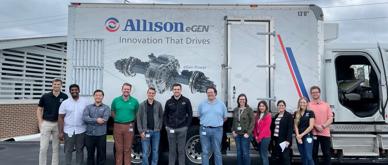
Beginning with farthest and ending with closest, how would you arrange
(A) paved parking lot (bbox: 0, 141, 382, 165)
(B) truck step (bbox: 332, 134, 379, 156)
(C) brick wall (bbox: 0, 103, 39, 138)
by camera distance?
(C) brick wall (bbox: 0, 103, 39, 138) < (A) paved parking lot (bbox: 0, 141, 382, 165) < (B) truck step (bbox: 332, 134, 379, 156)

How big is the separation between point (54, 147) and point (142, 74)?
7.46 feet

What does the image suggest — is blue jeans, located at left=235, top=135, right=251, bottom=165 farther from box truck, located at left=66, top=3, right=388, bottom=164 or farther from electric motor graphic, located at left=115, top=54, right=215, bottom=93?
electric motor graphic, located at left=115, top=54, right=215, bottom=93

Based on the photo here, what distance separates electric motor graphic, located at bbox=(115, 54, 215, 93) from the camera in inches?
309

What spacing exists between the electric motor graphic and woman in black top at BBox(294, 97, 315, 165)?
1896 millimetres

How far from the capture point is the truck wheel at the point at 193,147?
8117 millimetres

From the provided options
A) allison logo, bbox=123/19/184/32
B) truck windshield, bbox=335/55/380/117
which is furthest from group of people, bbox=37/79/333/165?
allison logo, bbox=123/19/184/32

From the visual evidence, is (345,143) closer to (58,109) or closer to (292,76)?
(292,76)

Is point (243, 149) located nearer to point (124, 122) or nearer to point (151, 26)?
point (124, 122)

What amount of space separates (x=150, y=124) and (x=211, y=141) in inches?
48.9

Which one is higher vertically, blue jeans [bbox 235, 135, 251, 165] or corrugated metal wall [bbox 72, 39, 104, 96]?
corrugated metal wall [bbox 72, 39, 104, 96]

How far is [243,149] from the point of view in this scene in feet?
24.9

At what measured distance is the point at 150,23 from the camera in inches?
313

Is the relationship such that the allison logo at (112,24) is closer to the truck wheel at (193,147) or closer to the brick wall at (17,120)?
the truck wheel at (193,147)

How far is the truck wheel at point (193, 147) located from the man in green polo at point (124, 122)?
3.99 feet
